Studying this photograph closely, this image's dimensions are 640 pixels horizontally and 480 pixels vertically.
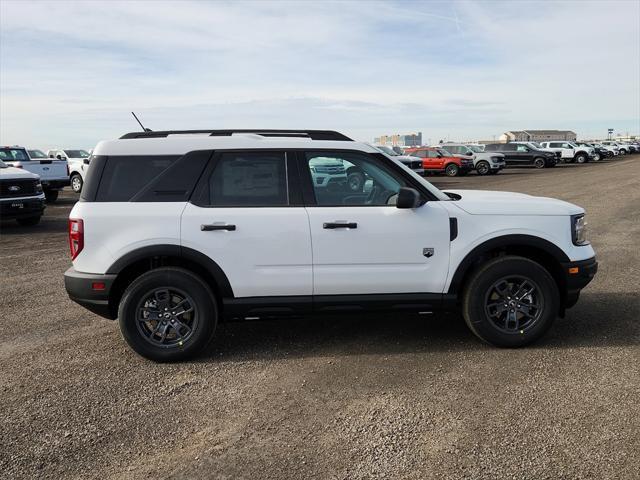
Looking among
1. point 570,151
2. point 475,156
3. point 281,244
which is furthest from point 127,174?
point 570,151

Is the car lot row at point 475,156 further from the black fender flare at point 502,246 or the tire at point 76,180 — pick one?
the black fender flare at point 502,246

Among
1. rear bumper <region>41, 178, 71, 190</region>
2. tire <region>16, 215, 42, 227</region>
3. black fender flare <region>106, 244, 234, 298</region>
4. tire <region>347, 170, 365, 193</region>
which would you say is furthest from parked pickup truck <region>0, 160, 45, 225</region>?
tire <region>347, 170, 365, 193</region>

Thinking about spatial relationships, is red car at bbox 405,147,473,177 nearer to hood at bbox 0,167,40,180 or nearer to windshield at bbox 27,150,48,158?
windshield at bbox 27,150,48,158

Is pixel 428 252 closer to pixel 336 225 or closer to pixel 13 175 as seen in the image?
pixel 336 225

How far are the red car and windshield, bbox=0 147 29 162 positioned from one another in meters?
19.1

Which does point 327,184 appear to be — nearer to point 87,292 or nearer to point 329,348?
point 329,348

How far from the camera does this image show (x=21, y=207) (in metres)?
12.9

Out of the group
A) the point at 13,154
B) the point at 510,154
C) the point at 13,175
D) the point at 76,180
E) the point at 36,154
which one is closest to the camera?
the point at 13,175

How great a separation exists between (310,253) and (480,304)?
1.47 metres

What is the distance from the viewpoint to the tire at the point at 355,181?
4867 mm

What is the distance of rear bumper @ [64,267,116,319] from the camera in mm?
4660

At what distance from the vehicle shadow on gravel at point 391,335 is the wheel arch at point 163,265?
0.65m

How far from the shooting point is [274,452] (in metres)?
3.36

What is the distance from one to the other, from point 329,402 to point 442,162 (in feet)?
92.8
